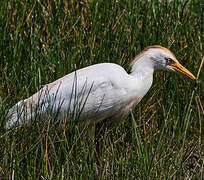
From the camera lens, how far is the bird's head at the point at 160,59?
10.9 feet

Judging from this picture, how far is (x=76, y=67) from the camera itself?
12.1 feet

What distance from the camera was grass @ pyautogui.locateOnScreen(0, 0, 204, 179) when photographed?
9.29 ft

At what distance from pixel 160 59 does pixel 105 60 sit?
0.54 m

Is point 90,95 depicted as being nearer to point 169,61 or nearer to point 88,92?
point 88,92

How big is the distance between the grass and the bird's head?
0.30m

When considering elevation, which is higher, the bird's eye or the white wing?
the bird's eye

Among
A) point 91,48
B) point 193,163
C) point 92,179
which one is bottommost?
point 193,163

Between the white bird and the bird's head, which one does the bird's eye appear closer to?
the bird's head

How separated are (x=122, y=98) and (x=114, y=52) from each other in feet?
2.29

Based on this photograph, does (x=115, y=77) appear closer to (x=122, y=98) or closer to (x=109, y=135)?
(x=122, y=98)

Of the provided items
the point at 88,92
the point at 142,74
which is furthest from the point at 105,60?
the point at 88,92

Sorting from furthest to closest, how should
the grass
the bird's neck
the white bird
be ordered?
1. the bird's neck
2. the white bird
3. the grass

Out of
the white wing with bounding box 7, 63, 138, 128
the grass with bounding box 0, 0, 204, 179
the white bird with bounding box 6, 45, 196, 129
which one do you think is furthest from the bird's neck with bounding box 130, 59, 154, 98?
the grass with bounding box 0, 0, 204, 179

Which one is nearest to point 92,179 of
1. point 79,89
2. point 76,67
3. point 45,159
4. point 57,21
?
point 45,159
